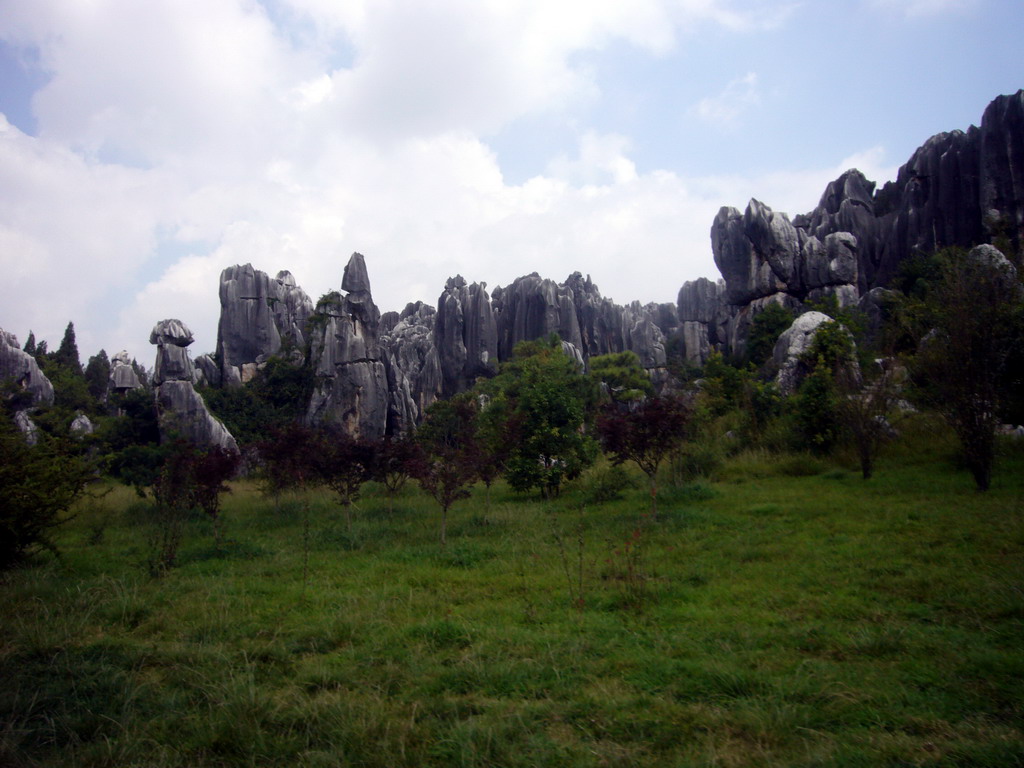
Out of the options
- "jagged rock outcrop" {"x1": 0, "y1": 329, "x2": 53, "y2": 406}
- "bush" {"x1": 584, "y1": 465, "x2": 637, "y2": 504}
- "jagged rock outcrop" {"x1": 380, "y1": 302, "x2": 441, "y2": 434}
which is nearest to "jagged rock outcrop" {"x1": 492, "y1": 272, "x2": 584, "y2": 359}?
"jagged rock outcrop" {"x1": 380, "y1": 302, "x2": 441, "y2": 434}

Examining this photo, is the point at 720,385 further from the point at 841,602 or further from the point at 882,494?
the point at 841,602

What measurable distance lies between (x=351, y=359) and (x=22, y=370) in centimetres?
1711

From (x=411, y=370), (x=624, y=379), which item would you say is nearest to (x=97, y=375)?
(x=411, y=370)

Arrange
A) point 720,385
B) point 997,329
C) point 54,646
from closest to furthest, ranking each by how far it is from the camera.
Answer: point 54,646, point 997,329, point 720,385

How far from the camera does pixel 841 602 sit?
5398mm

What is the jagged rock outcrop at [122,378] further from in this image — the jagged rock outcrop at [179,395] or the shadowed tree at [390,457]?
the shadowed tree at [390,457]

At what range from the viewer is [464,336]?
51.6 metres

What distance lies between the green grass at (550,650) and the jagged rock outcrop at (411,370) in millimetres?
29941

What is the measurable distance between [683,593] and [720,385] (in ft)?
53.4

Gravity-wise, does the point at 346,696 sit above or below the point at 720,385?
below

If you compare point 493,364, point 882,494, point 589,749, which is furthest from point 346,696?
point 493,364

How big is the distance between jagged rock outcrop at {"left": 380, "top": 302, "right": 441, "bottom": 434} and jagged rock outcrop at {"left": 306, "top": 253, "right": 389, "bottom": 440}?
4.07 ft

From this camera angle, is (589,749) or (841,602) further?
(841,602)

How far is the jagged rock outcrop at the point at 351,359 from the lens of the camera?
37.3 m
